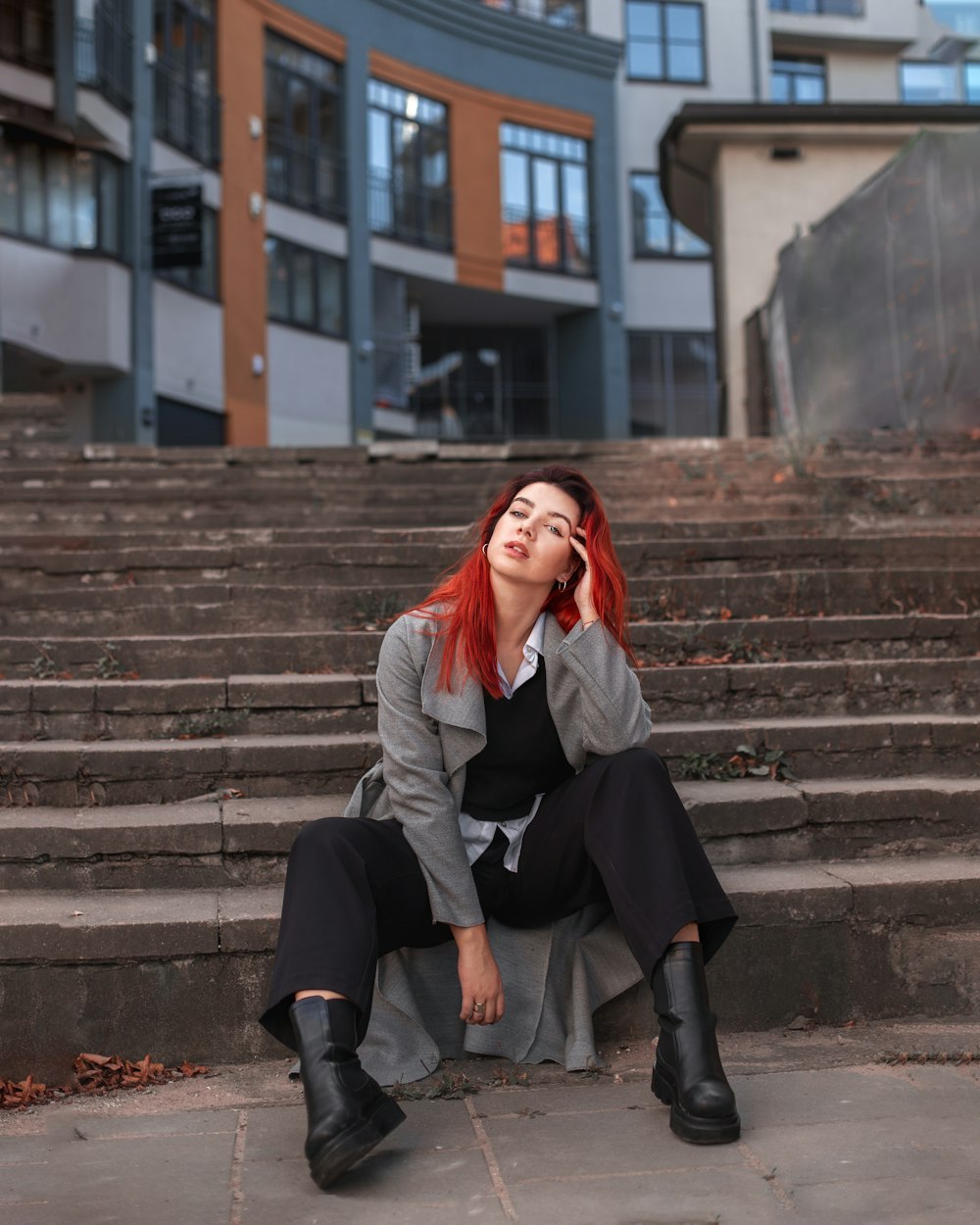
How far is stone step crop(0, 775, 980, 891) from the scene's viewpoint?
3.62 meters

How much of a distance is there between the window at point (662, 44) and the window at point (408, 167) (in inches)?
200

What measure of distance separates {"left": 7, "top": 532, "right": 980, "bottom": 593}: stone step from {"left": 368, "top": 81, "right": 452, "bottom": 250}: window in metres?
17.2

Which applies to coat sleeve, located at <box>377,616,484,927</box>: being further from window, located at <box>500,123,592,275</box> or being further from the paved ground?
window, located at <box>500,123,592,275</box>

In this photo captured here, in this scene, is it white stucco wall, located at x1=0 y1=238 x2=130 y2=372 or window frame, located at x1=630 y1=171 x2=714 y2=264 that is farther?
window frame, located at x1=630 y1=171 x2=714 y2=264

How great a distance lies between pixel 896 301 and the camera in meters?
9.84

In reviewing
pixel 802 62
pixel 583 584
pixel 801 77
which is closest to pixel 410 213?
pixel 801 77

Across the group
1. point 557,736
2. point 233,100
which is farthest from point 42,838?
point 233,100

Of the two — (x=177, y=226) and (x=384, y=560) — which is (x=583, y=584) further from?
(x=177, y=226)

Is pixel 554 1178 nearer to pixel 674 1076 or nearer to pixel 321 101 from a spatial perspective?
pixel 674 1076

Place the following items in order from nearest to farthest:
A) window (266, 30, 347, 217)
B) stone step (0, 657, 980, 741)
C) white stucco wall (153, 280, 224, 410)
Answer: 1. stone step (0, 657, 980, 741)
2. white stucco wall (153, 280, 224, 410)
3. window (266, 30, 347, 217)

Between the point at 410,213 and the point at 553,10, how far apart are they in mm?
5762

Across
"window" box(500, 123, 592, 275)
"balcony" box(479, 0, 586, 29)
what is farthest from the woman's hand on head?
"balcony" box(479, 0, 586, 29)

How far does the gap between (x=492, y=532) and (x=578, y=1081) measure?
1.33 m

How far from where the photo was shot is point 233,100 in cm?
1923
